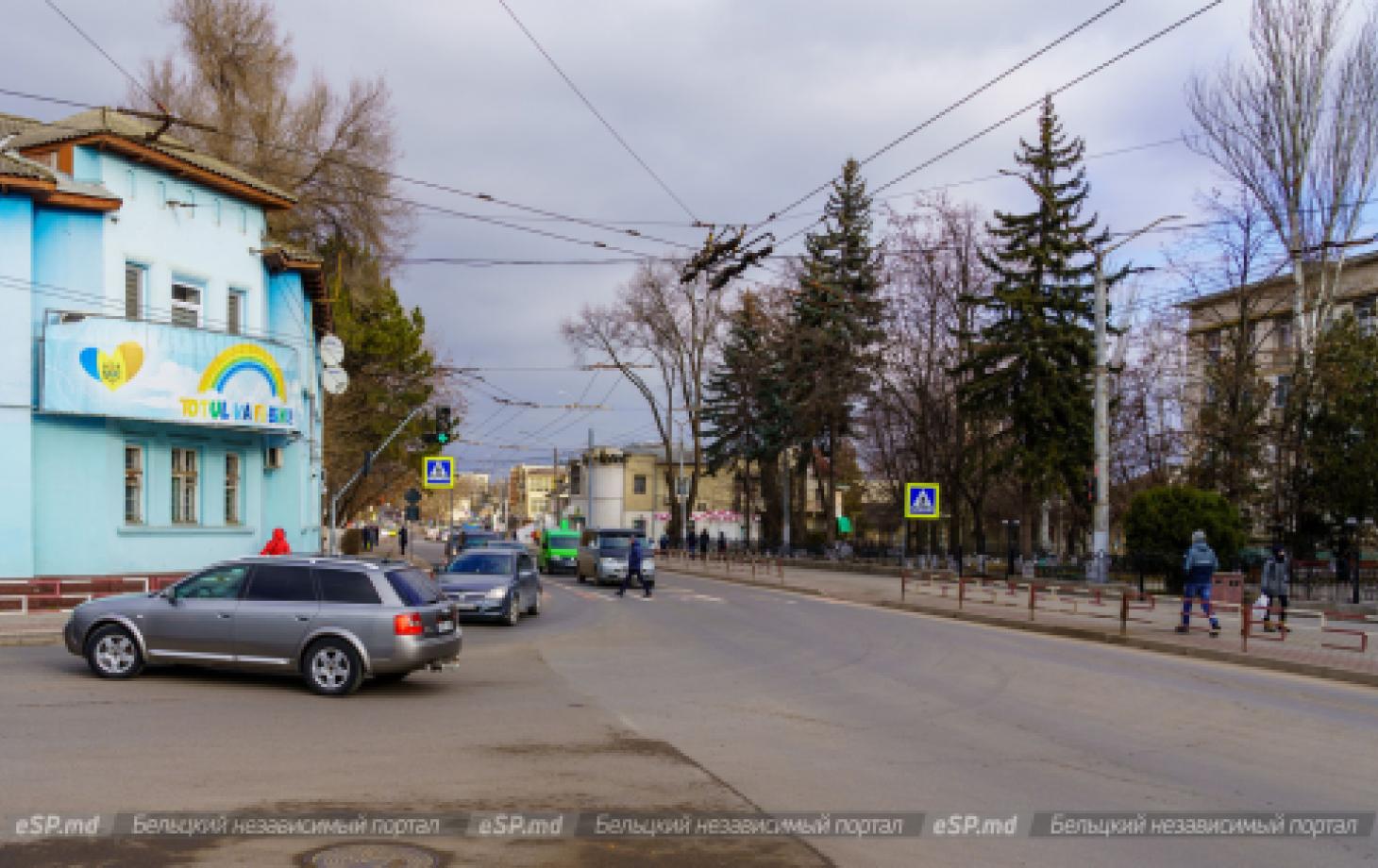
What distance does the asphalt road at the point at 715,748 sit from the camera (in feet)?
22.9

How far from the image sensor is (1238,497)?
38312 mm

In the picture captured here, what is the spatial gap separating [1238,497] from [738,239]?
26673 mm

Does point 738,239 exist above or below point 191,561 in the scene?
above

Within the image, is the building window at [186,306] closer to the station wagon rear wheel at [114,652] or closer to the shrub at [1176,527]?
the station wagon rear wheel at [114,652]

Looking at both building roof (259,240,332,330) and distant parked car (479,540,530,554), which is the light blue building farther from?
distant parked car (479,540,530,554)

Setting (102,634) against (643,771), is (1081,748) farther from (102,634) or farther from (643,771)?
(102,634)

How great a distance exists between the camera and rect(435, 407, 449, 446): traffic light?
32.2 metres

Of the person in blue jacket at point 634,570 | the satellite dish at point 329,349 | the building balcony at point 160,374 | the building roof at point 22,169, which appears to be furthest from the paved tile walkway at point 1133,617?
the building roof at point 22,169

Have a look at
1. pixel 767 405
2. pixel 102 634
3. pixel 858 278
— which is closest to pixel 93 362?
pixel 102 634

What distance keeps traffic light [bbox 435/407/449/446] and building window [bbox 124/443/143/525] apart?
33.8 ft

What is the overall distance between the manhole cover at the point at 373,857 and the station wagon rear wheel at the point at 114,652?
7.32 m

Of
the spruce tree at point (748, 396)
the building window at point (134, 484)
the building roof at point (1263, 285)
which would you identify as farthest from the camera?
the spruce tree at point (748, 396)

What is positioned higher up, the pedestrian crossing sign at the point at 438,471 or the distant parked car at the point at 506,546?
the pedestrian crossing sign at the point at 438,471

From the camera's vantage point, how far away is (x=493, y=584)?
21453 millimetres
